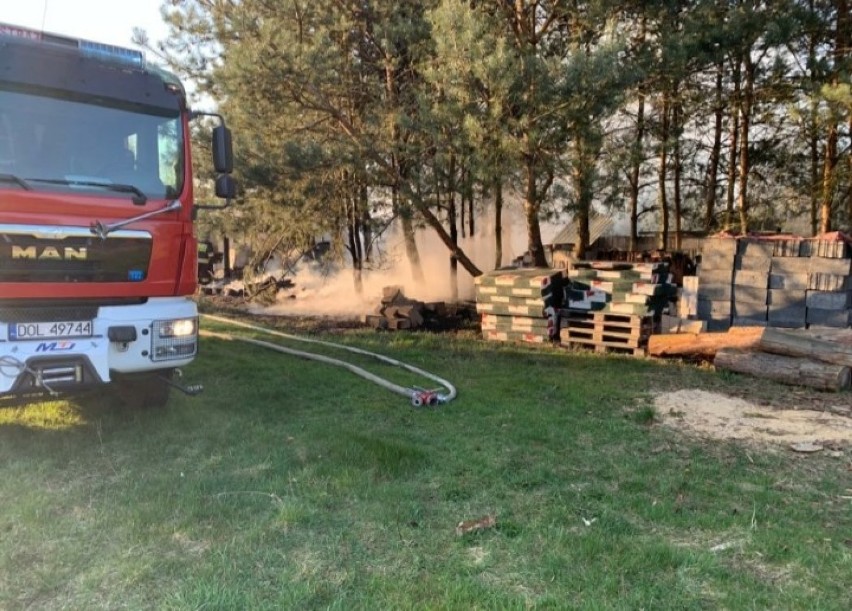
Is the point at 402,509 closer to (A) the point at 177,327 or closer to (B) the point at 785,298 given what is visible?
(A) the point at 177,327

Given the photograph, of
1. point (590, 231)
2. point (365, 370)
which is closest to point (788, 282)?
point (365, 370)

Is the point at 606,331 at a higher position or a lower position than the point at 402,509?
higher

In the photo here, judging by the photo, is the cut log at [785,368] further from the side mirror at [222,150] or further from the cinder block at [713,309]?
the side mirror at [222,150]

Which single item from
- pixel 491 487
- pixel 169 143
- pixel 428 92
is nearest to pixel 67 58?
pixel 169 143

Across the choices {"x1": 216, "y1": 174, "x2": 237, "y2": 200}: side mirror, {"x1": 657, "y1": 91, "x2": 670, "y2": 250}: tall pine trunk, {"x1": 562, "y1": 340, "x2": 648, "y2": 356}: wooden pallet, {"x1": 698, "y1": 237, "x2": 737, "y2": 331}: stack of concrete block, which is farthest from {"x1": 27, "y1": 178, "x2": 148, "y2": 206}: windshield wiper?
{"x1": 657, "y1": 91, "x2": 670, "y2": 250}: tall pine trunk

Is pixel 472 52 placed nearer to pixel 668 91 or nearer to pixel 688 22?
pixel 688 22

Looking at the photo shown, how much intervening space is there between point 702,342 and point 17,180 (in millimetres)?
7978

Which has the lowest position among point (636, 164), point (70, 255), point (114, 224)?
point (70, 255)

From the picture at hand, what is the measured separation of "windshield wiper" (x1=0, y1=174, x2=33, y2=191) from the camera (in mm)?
4297

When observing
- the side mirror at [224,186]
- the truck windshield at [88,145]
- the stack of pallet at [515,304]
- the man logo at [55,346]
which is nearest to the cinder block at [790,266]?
the stack of pallet at [515,304]

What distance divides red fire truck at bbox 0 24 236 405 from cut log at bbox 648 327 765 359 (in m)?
6.53

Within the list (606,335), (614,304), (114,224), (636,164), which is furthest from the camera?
(636,164)

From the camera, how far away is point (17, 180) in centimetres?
433

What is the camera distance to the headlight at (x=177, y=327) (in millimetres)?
4867
